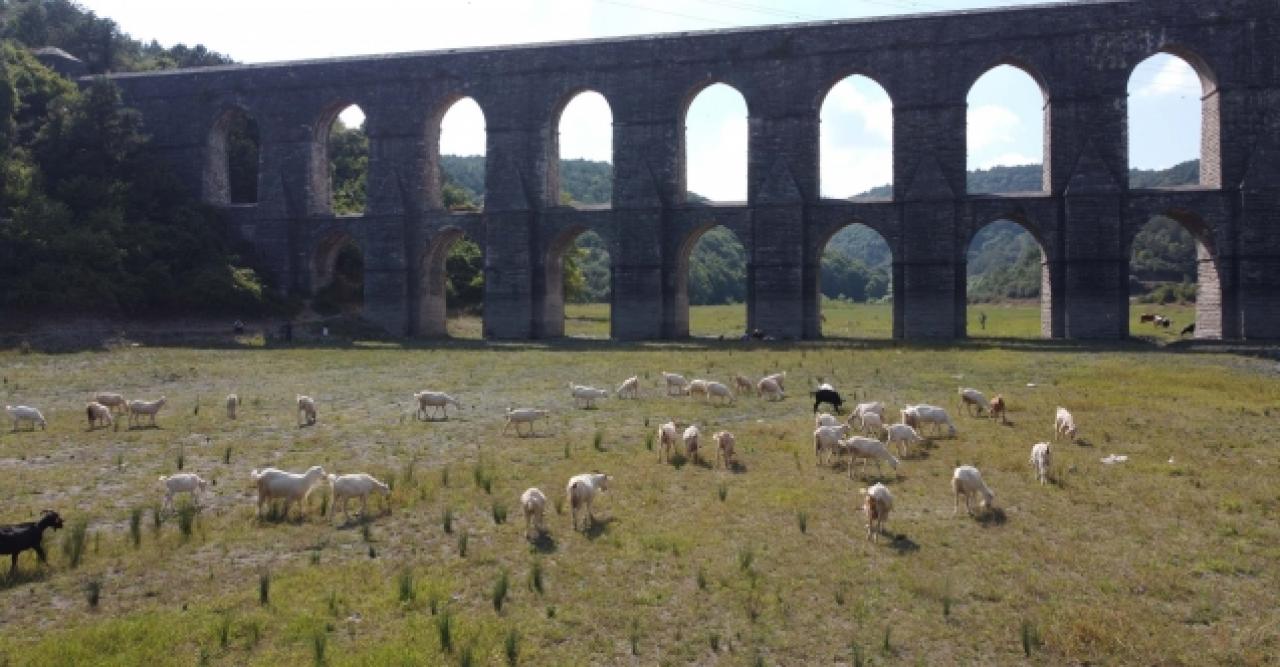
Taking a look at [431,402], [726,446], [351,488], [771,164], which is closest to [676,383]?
[431,402]

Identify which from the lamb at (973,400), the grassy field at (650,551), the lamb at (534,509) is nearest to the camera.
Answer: the grassy field at (650,551)

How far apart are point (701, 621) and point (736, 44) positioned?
35.4m

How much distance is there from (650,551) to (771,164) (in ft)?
104

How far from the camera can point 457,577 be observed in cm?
933

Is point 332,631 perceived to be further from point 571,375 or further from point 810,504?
point 571,375

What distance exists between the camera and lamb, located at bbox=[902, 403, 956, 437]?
15.8 m

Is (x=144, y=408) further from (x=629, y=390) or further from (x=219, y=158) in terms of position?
(x=219, y=158)

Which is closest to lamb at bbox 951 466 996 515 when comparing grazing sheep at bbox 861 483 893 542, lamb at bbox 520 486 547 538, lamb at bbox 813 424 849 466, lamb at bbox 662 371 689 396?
grazing sheep at bbox 861 483 893 542

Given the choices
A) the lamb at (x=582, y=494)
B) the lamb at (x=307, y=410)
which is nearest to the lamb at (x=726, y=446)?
the lamb at (x=582, y=494)

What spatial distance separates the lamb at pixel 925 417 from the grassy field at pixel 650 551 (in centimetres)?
40

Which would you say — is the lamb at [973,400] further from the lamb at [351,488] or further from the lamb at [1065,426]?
the lamb at [351,488]

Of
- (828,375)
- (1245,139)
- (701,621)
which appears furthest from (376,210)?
(701,621)

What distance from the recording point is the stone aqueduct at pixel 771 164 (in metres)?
36.3

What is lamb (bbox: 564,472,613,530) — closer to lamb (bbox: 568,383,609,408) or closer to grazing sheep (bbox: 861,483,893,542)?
grazing sheep (bbox: 861,483,893,542)
